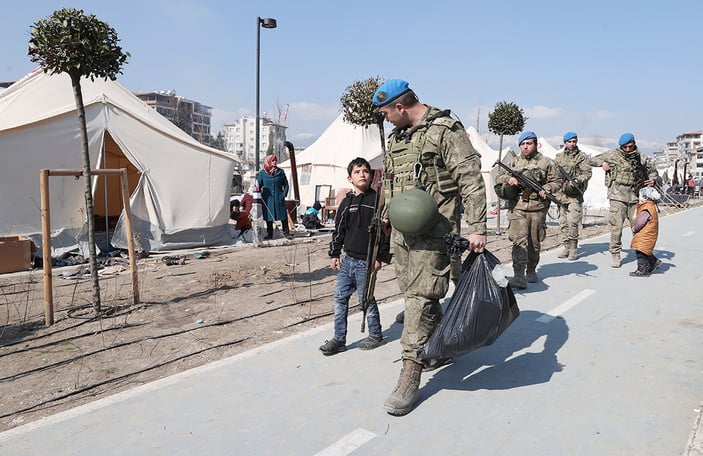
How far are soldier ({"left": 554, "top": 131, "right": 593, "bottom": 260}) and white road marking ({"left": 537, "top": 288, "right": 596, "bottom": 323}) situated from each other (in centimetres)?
276

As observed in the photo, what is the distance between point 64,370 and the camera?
157 inches

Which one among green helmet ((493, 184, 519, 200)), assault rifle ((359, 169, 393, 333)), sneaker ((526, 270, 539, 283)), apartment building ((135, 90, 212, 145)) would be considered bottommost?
sneaker ((526, 270, 539, 283))

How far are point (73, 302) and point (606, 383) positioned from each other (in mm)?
5680

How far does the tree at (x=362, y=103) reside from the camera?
35.6ft

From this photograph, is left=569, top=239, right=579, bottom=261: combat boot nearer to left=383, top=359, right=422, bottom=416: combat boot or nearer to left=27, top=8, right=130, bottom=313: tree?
left=383, top=359, right=422, bottom=416: combat boot

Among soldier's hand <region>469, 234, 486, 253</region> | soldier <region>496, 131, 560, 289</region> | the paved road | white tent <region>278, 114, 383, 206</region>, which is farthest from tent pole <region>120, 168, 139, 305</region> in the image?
white tent <region>278, 114, 383, 206</region>

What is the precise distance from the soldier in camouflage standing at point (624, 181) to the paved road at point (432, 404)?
3261 millimetres

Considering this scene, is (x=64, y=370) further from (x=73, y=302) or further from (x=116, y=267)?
(x=116, y=267)

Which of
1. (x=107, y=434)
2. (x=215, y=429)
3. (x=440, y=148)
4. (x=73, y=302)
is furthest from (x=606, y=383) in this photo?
(x=73, y=302)

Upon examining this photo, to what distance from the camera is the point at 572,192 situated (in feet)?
29.8

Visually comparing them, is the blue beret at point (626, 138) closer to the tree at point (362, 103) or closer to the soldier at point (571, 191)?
the soldier at point (571, 191)

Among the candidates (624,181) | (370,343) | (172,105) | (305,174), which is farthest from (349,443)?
(172,105)

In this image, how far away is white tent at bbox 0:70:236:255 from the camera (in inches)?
353

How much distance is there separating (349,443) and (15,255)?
25.3 ft
